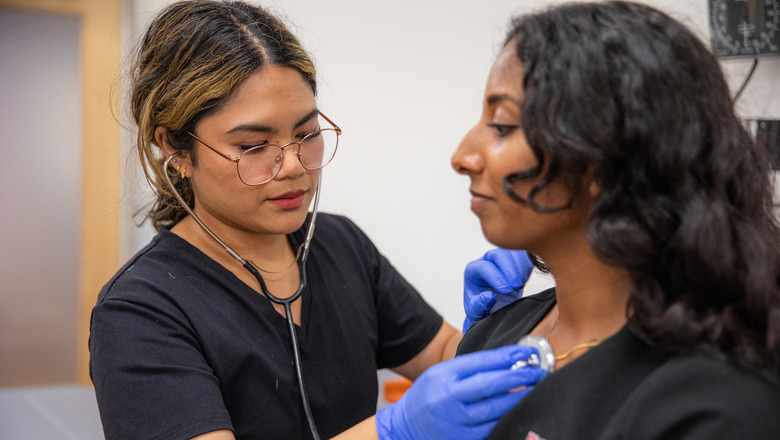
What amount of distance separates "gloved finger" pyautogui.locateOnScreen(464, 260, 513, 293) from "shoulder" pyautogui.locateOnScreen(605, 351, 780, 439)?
53 centimetres

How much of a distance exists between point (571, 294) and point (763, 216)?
0.25m

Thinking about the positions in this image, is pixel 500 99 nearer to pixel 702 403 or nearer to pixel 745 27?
pixel 702 403

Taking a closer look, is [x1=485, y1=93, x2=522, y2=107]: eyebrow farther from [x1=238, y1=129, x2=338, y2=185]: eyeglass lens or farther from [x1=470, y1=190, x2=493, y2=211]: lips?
[x1=238, y1=129, x2=338, y2=185]: eyeglass lens

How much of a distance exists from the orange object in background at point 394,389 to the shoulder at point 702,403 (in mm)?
1281

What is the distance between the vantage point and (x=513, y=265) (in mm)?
1281

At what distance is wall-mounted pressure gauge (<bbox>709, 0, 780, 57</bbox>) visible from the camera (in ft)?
3.94

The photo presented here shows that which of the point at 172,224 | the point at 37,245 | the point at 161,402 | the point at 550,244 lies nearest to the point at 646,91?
the point at 550,244

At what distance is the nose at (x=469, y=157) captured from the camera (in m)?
0.87

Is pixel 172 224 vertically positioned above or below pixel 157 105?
below

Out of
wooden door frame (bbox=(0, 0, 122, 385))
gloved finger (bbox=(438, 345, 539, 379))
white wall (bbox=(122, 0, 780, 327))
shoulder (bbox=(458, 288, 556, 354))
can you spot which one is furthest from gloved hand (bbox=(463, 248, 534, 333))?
wooden door frame (bbox=(0, 0, 122, 385))

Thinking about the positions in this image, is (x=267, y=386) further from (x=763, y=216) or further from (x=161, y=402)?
(x=763, y=216)

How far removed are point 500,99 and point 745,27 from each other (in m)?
0.66

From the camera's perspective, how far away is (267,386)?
1239 millimetres

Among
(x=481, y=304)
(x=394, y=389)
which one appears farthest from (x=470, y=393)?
(x=394, y=389)
